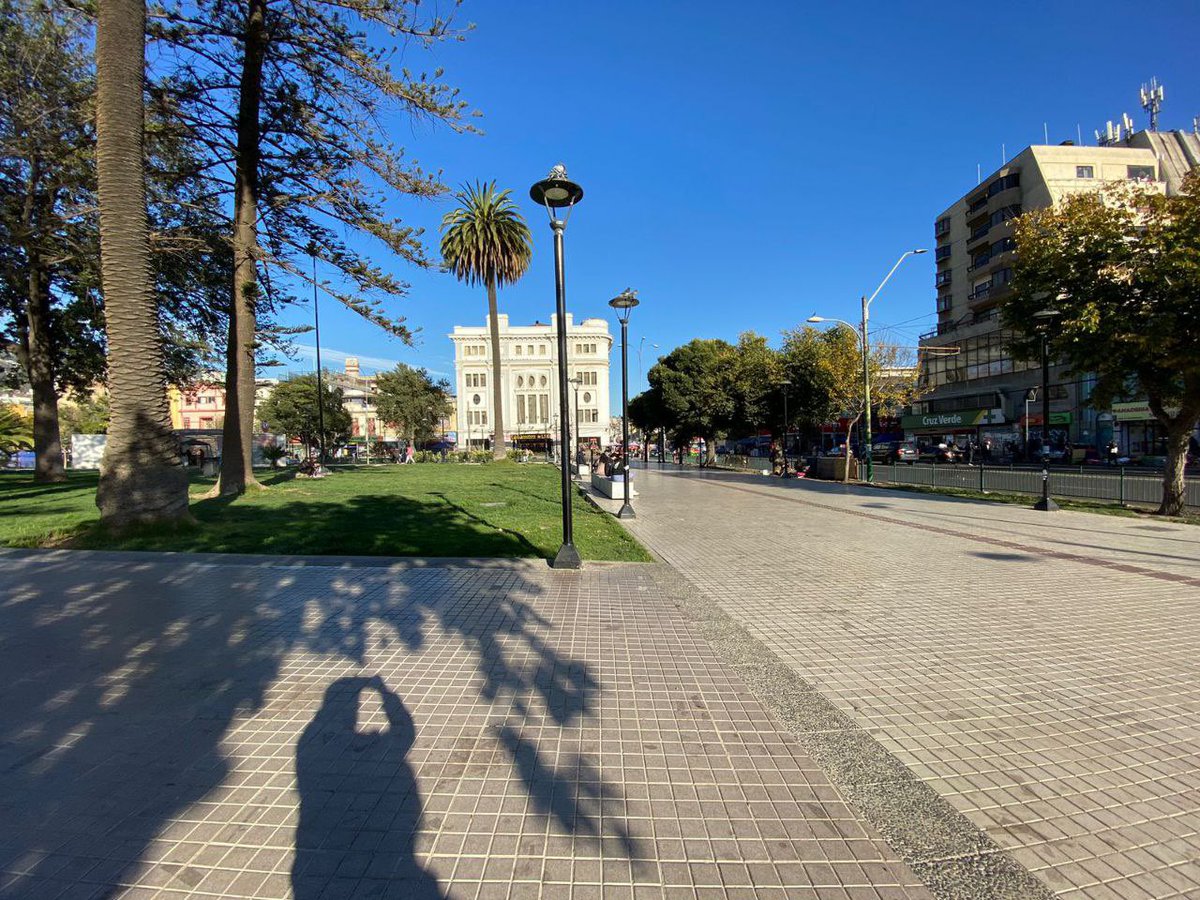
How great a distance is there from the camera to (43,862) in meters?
2.20

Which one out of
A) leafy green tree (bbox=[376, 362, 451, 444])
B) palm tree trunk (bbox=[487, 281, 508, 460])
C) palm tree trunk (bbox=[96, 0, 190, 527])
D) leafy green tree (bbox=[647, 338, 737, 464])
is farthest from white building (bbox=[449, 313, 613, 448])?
palm tree trunk (bbox=[96, 0, 190, 527])

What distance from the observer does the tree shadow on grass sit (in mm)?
2309

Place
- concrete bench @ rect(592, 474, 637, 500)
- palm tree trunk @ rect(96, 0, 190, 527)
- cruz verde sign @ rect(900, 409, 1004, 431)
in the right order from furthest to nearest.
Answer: cruz verde sign @ rect(900, 409, 1004, 431), concrete bench @ rect(592, 474, 637, 500), palm tree trunk @ rect(96, 0, 190, 527)

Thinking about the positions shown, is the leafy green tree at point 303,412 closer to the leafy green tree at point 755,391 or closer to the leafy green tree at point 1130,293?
the leafy green tree at point 755,391

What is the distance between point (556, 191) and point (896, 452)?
148 feet

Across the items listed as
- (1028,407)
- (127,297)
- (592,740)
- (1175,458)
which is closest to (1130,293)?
(1175,458)

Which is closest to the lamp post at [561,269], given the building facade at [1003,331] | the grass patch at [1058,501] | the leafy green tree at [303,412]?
the grass patch at [1058,501]

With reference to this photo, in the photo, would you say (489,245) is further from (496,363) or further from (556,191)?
(556,191)

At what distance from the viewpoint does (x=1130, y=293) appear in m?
12.5

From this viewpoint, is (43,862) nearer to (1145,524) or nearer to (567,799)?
(567,799)

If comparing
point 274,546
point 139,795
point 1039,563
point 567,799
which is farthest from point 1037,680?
point 274,546

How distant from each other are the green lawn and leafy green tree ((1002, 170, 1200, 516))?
1188 centimetres

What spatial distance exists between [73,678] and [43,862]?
230cm

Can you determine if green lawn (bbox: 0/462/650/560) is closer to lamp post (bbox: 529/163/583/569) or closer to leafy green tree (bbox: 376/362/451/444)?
lamp post (bbox: 529/163/583/569)
